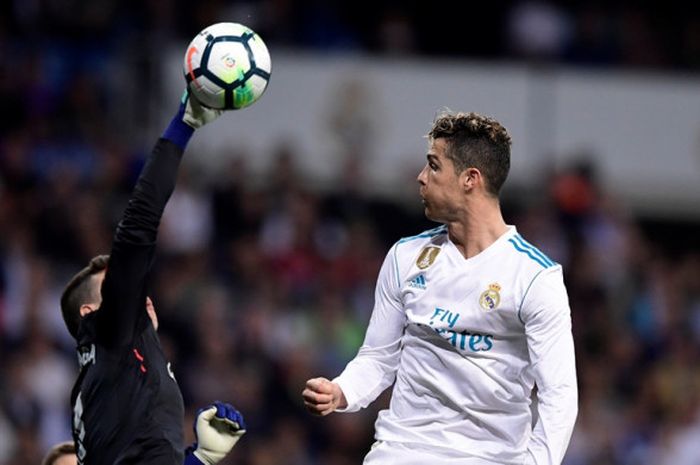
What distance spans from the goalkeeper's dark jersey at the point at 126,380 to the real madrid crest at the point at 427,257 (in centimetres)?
111

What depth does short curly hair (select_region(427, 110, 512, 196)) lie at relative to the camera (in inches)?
231

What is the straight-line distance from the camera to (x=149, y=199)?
208 inches


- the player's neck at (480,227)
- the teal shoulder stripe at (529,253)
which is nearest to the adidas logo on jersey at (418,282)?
the player's neck at (480,227)

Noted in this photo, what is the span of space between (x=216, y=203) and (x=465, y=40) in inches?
193

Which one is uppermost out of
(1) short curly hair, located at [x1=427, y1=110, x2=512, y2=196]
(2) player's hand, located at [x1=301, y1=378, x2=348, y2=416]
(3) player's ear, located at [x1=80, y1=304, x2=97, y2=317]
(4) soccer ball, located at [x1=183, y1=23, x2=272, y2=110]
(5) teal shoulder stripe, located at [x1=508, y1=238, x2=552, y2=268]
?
(4) soccer ball, located at [x1=183, y1=23, x2=272, y2=110]

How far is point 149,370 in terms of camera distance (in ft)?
18.7

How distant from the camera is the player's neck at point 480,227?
5.91 m

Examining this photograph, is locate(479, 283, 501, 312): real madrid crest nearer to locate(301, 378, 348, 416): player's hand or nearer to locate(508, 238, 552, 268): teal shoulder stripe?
locate(508, 238, 552, 268): teal shoulder stripe

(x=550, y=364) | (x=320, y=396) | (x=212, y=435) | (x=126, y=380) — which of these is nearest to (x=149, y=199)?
(x=126, y=380)

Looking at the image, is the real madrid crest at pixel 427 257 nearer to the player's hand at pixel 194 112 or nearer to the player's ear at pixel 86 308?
the player's hand at pixel 194 112

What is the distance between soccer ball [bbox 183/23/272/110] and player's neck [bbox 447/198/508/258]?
Result: 0.99m

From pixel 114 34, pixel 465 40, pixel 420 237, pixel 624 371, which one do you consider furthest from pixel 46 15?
pixel 420 237

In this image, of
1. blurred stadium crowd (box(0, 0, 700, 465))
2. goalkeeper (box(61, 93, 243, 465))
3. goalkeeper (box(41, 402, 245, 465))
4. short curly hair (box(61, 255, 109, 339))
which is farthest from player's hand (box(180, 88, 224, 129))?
blurred stadium crowd (box(0, 0, 700, 465))

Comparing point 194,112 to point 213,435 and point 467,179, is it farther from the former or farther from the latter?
point 213,435
